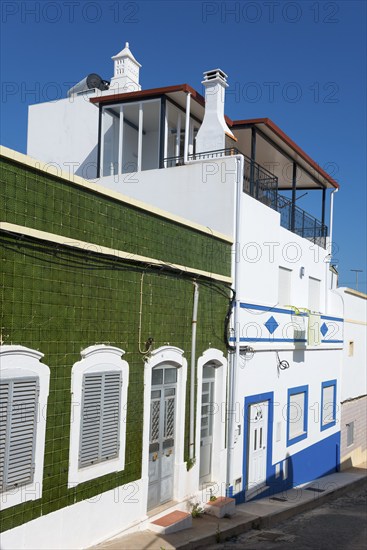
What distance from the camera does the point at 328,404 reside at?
19.4 metres

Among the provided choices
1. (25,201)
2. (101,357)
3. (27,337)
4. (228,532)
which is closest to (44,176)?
(25,201)

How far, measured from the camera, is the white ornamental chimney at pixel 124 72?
19.9 m

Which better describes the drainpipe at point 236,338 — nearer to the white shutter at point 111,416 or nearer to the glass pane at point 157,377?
the glass pane at point 157,377

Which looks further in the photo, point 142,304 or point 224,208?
point 224,208

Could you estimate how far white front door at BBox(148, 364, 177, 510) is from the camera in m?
10.7

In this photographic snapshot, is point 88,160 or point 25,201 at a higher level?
point 88,160

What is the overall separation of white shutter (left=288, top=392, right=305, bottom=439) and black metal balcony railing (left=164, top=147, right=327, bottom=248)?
188 inches

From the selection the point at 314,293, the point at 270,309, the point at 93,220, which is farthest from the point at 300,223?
the point at 93,220

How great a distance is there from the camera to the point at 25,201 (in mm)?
7871

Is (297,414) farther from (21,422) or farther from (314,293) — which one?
(21,422)

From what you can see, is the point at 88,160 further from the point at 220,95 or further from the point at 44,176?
the point at 44,176

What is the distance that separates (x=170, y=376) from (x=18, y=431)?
3965mm

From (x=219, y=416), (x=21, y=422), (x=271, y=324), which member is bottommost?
(x=219, y=416)

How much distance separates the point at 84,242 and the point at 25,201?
126 centimetres
